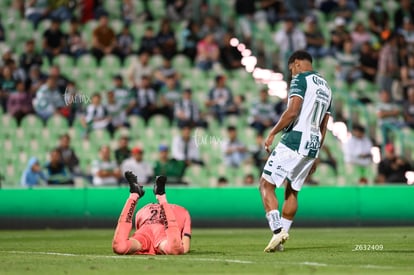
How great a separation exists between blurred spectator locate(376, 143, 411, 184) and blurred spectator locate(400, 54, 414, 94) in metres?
2.88

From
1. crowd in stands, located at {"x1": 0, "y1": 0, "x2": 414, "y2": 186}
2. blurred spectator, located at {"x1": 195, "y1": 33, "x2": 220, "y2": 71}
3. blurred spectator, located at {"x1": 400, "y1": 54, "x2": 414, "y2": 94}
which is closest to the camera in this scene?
crowd in stands, located at {"x1": 0, "y1": 0, "x2": 414, "y2": 186}

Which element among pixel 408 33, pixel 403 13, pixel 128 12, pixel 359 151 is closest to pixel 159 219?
pixel 359 151

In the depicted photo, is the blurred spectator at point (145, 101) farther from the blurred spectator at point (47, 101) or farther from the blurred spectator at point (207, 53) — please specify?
the blurred spectator at point (207, 53)

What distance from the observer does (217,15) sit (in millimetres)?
27562

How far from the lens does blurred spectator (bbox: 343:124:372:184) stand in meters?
24.0

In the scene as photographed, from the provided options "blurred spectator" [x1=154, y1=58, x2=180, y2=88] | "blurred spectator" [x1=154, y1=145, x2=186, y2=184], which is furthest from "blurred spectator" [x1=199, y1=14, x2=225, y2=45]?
"blurred spectator" [x1=154, y1=145, x2=186, y2=184]

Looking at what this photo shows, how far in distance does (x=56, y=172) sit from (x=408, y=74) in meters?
8.90

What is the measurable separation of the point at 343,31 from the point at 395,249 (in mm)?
14126

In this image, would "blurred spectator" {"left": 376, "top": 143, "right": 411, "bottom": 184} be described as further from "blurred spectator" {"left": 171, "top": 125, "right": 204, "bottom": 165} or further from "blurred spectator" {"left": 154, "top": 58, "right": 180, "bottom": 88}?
"blurred spectator" {"left": 154, "top": 58, "right": 180, "bottom": 88}

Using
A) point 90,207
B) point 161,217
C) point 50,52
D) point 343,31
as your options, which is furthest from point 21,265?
point 343,31

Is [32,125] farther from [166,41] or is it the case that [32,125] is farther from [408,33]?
[408,33]

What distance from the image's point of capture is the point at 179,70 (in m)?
26.6

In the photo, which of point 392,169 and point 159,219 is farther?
point 392,169

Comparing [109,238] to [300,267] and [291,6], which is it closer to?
[300,267]
